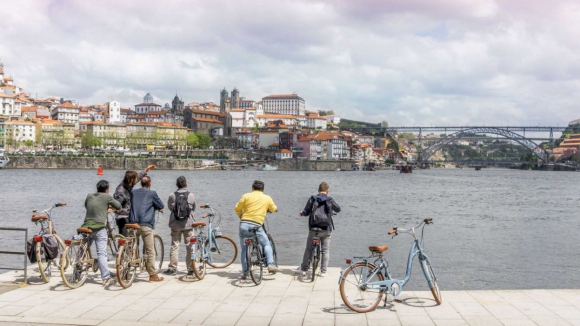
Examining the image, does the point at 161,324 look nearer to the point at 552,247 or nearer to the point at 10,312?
the point at 10,312

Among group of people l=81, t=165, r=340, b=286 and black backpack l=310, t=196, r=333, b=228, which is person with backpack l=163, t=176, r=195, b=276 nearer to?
group of people l=81, t=165, r=340, b=286

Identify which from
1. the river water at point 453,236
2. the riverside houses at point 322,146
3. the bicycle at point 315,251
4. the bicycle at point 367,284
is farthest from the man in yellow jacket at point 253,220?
the riverside houses at point 322,146

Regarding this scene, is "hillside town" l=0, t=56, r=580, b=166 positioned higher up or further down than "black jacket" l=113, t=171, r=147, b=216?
higher up

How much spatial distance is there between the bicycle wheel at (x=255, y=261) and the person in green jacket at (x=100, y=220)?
7.26ft

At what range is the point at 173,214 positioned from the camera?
9.80 m

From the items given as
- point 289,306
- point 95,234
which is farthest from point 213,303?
point 95,234

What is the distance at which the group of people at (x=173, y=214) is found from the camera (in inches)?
351

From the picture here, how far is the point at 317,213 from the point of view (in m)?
9.48

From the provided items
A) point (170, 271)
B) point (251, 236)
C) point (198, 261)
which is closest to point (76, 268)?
point (170, 271)

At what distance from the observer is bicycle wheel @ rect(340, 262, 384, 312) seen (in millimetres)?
7801

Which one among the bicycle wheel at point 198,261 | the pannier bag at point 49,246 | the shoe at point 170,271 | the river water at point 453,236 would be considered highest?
the pannier bag at point 49,246

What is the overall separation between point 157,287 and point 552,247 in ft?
59.9

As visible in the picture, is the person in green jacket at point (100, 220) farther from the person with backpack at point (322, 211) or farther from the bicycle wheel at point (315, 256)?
the bicycle wheel at point (315, 256)

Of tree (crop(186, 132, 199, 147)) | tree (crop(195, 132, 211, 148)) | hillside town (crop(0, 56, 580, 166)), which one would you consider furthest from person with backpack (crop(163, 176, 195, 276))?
tree (crop(195, 132, 211, 148))
